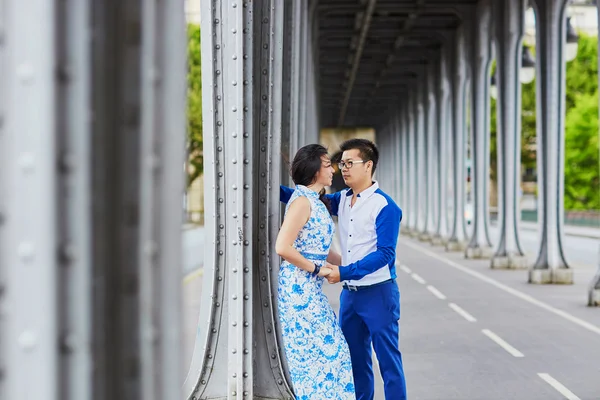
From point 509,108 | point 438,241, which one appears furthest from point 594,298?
point 438,241

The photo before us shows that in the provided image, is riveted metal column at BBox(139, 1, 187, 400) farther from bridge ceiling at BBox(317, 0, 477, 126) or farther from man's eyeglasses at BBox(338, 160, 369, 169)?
bridge ceiling at BBox(317, 0, 477, 126)

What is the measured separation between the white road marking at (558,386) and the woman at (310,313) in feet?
9.77

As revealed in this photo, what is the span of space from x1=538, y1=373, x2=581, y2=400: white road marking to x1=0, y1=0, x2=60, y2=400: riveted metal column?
21.1ft

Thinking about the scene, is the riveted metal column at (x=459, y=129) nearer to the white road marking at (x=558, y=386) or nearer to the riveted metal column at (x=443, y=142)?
the riveted metal column at (x=443, y=142)

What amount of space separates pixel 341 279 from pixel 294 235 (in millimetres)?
430

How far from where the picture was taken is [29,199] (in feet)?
5.90

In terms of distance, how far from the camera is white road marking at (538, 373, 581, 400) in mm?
7578

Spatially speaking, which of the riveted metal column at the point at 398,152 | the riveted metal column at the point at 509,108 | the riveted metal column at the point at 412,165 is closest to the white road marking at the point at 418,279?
the riveted metal column at the point at 509,108

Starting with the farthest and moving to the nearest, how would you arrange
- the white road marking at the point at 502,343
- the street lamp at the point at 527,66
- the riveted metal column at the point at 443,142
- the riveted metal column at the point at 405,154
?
1. the riveted metal column at the point at 405,154
2. the riveted metal column at the point at 443,142
3. the street lamp at the point at 527,66
4. the white road marking at the point at 502,343

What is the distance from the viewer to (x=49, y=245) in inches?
70.9

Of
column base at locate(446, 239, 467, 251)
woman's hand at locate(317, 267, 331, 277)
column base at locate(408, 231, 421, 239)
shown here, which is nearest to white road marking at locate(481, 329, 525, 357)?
woman's hand at locate(317, 267, 331, 277)

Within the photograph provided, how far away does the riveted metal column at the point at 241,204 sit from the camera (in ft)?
20.9

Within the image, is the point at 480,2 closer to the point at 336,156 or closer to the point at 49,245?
the point at 336,156

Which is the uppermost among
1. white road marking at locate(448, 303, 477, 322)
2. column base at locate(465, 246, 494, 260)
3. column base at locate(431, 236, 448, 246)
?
white road marking at locate(448, 303, 477, 322)
